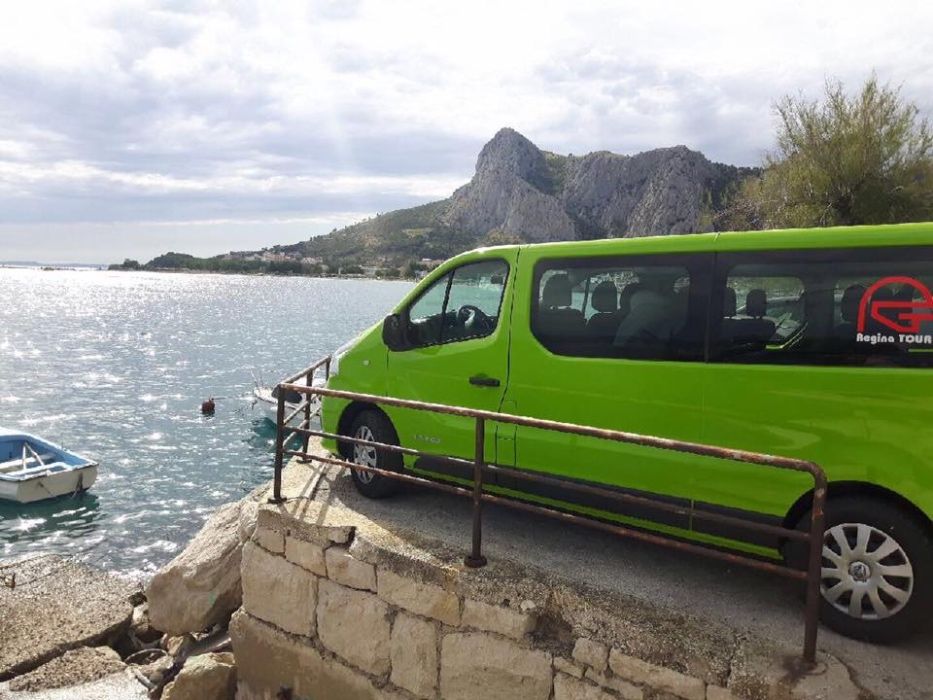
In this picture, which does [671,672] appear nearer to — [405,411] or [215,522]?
[405,411]

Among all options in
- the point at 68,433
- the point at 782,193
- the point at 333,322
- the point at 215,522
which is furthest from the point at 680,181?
the point at 215,522

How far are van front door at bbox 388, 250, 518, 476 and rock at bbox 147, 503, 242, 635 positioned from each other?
7.65ft

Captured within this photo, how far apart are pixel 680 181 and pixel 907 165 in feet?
297

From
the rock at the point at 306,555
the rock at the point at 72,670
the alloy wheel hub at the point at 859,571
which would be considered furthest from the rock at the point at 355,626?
the rock at the point at 72,670

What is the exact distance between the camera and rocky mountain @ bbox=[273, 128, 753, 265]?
371 ft

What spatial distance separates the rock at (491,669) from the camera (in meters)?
4.11

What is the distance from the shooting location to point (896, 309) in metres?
3.94

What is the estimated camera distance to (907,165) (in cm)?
2355

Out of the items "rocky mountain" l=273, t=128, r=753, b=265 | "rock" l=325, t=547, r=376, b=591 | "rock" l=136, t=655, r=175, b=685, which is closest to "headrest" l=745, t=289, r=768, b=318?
"rock" l=325, t=547, r=376, b=591

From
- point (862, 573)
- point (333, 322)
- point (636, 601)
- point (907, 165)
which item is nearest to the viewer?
point (862, 573)

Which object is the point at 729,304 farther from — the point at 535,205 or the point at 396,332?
the point at 535,205

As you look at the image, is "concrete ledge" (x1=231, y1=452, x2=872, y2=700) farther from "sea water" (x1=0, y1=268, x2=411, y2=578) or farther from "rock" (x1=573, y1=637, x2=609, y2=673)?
"sea water" (x1=0, y1=268, x2=411, y2=578)

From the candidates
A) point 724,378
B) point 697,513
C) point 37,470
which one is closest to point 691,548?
point 697,513

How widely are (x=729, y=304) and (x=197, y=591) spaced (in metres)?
5.65
